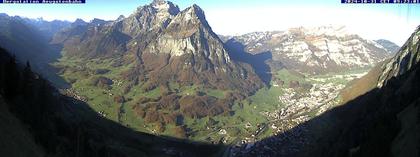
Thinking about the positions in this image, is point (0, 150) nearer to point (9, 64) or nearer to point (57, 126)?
point (9, 64)

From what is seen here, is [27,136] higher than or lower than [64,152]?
higher

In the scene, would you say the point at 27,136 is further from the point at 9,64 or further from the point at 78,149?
the point at 78,149

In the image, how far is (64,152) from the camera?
412 feet

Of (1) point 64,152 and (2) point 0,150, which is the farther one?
(1) point 64,152

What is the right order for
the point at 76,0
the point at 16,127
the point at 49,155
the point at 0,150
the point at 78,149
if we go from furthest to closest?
the point at 78,149 < the point at 76,0 < the point at 49,155 < the point at 16,127 < the point at 0,150

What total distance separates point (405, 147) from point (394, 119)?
2489 centimetres

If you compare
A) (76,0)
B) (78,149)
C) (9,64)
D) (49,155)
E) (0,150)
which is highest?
(76,0)

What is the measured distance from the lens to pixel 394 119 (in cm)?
13025

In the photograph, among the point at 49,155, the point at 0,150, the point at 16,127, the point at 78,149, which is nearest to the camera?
the point at 0,150

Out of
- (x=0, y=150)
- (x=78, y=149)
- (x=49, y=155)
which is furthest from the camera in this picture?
(x=78, y=149)

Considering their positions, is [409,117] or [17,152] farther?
[409,117]

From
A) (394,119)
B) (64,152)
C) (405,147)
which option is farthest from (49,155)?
(394,119)

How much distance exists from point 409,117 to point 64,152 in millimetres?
85160

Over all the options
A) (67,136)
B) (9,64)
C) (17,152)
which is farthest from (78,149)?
(17,152)
